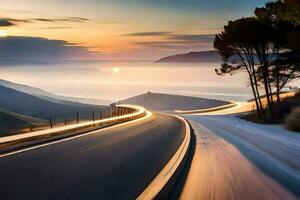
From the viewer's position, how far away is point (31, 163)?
31.7 ft

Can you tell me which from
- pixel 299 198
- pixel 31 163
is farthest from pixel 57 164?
pixel 299 198

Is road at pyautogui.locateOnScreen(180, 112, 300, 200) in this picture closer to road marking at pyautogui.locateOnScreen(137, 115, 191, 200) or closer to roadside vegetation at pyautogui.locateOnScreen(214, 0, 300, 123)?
road marking at pyautogui.locateOnScreen(137, 115, 191, 200)

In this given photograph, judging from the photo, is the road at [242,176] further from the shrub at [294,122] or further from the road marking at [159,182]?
the shrub at [294,122]

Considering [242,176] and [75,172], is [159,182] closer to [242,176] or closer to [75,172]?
[75,172]

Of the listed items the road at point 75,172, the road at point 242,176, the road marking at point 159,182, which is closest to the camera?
the road at point 75,172

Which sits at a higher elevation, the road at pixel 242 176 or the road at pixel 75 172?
the road at pixel 75 172

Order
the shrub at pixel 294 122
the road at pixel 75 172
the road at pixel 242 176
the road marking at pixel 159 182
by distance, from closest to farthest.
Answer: the road at pixel 75 172
the road marking at pixel 159 182
the road at pixel 242 176
the shrub at pixel 294 122

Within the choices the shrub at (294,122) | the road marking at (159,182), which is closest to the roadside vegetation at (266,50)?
the shrub at (294,122)

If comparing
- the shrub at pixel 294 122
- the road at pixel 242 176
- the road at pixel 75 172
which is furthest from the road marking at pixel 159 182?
the shrub at pixel 294 122

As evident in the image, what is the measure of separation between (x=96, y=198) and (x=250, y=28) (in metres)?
49.1

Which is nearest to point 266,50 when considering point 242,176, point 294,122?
point 294,122

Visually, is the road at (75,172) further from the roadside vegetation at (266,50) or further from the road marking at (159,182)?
the roadside vegetation at (266,50)

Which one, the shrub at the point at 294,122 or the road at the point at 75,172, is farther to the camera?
the shrub at the point at 294,122

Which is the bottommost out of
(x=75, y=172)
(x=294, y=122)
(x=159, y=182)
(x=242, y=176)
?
(x=294, y=122)
